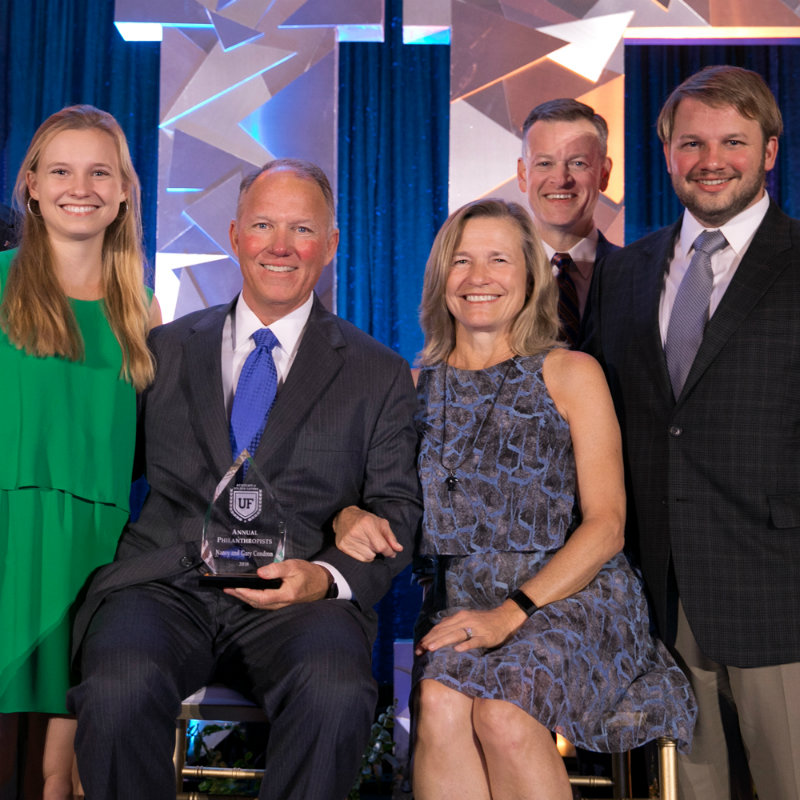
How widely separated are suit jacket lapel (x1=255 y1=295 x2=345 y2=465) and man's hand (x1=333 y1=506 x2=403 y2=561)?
300mm

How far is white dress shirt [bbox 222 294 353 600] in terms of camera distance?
287 centimetres

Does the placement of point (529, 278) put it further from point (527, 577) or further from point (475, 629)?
point (475, 629)

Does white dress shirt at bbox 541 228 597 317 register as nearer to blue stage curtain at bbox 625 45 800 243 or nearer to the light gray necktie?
the light gray necktie

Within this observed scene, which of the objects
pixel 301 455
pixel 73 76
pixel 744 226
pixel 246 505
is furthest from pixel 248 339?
pixel 73 76

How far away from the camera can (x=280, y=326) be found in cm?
293

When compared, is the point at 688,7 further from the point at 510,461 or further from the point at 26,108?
the point at 26,108

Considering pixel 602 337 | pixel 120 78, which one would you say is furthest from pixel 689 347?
pixel 120 78

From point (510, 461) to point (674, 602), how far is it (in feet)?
2.12

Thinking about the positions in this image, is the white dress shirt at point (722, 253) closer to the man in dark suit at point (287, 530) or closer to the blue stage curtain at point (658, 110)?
the man in dark suit at point (287, 530)

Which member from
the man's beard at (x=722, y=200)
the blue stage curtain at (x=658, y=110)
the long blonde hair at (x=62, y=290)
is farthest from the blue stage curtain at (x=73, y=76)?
the man's beard at (x=722, y=200)

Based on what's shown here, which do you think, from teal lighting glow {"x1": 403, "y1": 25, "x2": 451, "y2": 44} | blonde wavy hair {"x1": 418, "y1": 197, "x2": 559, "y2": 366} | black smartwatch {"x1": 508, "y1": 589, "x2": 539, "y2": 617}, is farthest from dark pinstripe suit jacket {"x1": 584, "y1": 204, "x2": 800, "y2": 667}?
teal lighting glow {"x1": 403, "y1": 25, "x2": 451, "y2": 44}

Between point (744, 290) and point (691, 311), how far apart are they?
0.17m

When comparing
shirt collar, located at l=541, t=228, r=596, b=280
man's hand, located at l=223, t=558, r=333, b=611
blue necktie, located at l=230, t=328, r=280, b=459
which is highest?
shirt collar, located at l=541, t=228, r=596, b=280

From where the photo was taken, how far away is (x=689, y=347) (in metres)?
2.91
